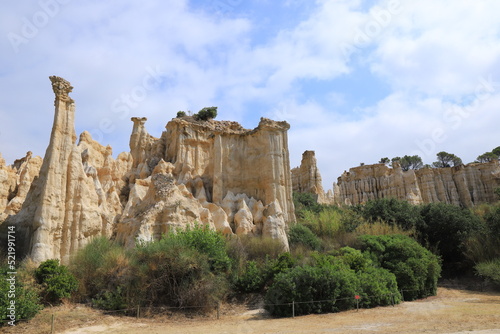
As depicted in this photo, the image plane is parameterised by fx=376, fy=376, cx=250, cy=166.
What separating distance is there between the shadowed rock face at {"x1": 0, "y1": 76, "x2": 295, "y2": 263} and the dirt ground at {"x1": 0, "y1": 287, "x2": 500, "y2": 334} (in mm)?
4766

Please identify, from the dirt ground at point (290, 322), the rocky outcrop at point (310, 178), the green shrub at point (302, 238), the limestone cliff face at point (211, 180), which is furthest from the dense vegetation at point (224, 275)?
the rocky outcrop at point (310, 178)

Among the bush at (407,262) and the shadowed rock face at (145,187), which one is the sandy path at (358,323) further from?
the shadowed rock face at (145,187)

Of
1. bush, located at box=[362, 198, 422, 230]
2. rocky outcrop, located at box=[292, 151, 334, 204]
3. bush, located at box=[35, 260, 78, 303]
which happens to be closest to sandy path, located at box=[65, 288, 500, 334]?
bush, located at box=[35, 260, 78, 303]

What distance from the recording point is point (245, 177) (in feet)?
99.2

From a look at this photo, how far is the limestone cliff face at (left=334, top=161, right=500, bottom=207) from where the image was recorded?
52750 mm

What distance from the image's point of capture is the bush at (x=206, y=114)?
40406 mm

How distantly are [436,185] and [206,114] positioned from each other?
36518 mm

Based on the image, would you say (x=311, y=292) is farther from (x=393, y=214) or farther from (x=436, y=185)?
(x=436, y=185)

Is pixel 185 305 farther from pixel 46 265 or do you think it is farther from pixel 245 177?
pixel 245 177

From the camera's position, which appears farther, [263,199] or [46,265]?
[263,199]

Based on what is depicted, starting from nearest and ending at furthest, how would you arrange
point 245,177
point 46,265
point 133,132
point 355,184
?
point 46,265 < point 245,177 < point 133,132 < point 355,184

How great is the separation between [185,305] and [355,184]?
49.0 m

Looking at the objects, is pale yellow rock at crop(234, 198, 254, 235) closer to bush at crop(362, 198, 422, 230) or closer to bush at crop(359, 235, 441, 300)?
bush at crop(359, 235, 441, 300)

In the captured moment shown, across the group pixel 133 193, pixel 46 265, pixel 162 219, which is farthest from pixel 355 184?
pixel 46 265
